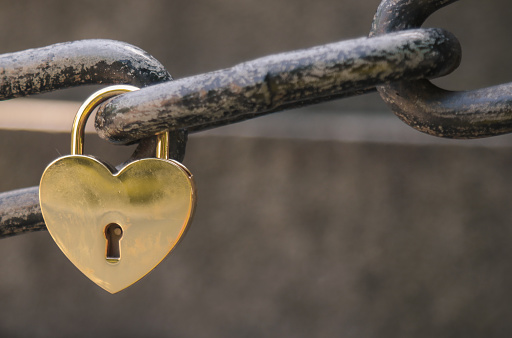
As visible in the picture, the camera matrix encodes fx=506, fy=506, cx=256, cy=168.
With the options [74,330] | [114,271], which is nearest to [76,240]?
[114,271]

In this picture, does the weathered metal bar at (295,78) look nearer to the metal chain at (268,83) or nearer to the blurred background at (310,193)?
the metal chain at (268,83)

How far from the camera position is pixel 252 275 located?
911mm

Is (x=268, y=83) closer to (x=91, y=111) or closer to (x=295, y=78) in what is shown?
(x=295, y=78)

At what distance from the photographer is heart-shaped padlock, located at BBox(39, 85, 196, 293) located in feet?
0.68

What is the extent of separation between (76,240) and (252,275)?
71cm

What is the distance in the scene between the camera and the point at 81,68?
20cm

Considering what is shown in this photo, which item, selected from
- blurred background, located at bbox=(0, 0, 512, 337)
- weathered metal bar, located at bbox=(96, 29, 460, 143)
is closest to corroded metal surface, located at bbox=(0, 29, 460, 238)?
weathered metal bar, located at bbox=(96, 29, 460, 143)

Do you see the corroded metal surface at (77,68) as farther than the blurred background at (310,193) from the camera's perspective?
No

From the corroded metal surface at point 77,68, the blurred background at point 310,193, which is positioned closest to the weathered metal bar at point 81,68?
the corroded metal surface at point 77,68

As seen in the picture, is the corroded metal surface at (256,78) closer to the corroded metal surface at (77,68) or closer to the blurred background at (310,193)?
the corroded metal surface at (77,68)

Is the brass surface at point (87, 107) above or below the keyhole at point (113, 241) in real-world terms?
above

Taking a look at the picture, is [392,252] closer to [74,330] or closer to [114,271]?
[74,330]

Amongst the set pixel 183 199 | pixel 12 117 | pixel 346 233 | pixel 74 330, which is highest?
pixel 12 117

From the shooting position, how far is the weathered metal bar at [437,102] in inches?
6.9
